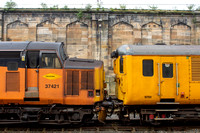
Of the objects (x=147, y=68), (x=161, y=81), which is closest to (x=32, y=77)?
(x=147, y=68)

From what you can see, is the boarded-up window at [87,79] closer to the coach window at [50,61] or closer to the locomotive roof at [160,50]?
the coach window at [50,61]

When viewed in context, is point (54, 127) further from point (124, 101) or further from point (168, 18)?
point (168, 18)

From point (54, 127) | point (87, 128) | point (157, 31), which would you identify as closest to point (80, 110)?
point (87, 128)

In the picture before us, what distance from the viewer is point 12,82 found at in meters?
9.02

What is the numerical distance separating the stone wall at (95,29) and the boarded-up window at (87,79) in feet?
35.0

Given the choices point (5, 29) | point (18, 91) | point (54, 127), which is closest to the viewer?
point (18, 91)

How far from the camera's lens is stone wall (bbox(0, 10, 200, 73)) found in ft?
66.2

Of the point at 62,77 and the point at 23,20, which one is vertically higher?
the point at 23,20

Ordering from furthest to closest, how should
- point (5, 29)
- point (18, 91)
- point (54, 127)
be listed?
point (5, 29) < point (54, 127) < point (18, 91)

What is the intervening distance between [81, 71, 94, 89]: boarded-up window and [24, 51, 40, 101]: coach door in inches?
77.6

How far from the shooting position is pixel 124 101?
9.28 m

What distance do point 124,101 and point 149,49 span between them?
2557 mm

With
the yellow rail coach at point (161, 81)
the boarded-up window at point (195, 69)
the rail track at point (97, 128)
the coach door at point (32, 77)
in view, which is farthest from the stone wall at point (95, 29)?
the boarded-up window at point (195, 69)

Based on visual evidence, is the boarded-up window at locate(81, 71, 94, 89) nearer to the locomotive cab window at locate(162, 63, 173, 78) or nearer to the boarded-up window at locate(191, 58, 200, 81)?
the locomotive cab window at locate(162, 63, 173, 78)
